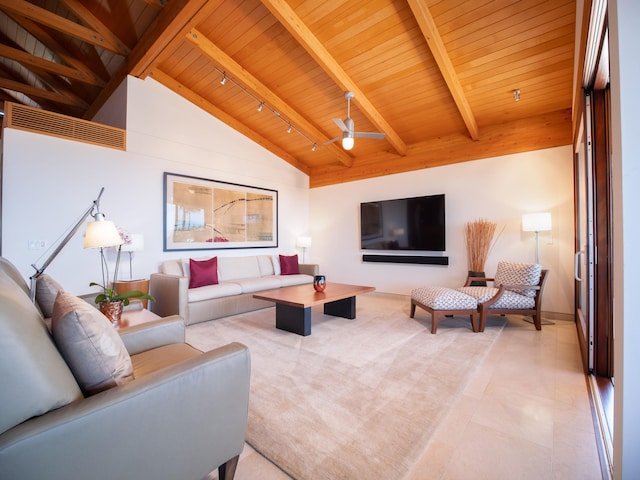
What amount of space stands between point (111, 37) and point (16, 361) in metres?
4.87

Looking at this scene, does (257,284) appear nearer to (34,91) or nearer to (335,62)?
(335,62)

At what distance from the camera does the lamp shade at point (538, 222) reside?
12.5 feet

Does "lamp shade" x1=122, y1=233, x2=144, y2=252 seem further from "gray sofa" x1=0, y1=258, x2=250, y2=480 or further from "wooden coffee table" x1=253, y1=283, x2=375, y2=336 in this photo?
"gray sofa" x1=0, y1=258, x2=250, y2=480

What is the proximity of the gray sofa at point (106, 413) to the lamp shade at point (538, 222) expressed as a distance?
13.5ft

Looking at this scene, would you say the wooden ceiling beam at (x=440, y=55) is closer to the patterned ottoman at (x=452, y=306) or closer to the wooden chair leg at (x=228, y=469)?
the patterned ottoman at (x=452, y=306)

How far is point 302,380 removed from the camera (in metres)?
2.30

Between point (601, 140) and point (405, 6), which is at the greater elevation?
point (405, 6)

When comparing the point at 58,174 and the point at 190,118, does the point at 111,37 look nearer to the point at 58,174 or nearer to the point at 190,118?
the point at 190,118

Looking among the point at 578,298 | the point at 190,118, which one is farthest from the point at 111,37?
the point at 578,298

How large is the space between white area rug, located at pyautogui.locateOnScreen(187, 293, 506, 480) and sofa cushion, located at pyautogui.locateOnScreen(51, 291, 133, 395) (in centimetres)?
92

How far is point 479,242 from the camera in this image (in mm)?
4602

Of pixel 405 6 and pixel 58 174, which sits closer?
pixel 405 6

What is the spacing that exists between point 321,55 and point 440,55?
4.55ft

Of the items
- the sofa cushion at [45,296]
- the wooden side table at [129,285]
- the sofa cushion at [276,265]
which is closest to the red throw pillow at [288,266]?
the sofa cushion at [276,265]
